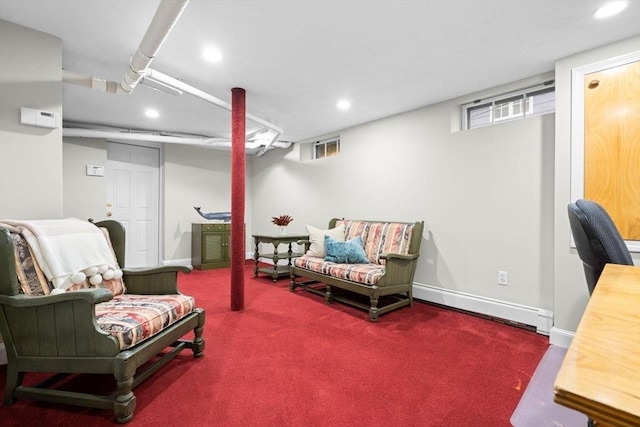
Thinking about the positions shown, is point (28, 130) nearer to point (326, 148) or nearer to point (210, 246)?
point (210, 246)

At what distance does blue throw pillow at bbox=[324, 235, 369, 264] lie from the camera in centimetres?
348

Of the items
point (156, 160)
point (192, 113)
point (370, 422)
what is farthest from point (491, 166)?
point (156, 160)

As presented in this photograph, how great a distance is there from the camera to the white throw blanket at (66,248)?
1700 millimetres

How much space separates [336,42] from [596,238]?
82.3 inches

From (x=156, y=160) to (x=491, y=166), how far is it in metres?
5.44

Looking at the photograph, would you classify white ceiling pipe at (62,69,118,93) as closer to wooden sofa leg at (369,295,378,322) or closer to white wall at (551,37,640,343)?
wooden sofa leg at (369,295,378,322)

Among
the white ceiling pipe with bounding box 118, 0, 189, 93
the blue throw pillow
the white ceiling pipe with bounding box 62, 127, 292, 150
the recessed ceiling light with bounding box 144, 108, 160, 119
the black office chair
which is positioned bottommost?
the blue throw pillow

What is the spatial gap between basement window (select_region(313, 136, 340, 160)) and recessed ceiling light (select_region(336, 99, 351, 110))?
3.86 feet

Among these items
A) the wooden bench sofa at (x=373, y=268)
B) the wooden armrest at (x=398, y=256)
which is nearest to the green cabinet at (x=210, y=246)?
the wooden bench sofa at (x=373, y=268)

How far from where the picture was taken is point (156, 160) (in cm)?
555

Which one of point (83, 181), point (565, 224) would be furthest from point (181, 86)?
point (565, 224)

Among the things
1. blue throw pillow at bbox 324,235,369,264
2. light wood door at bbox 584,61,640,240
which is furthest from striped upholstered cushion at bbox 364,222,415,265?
light wood door at bbox 584,61,640,240

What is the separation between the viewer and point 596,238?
103cm

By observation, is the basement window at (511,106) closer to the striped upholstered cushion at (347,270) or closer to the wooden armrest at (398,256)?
the wooden armrest at (398,256)
